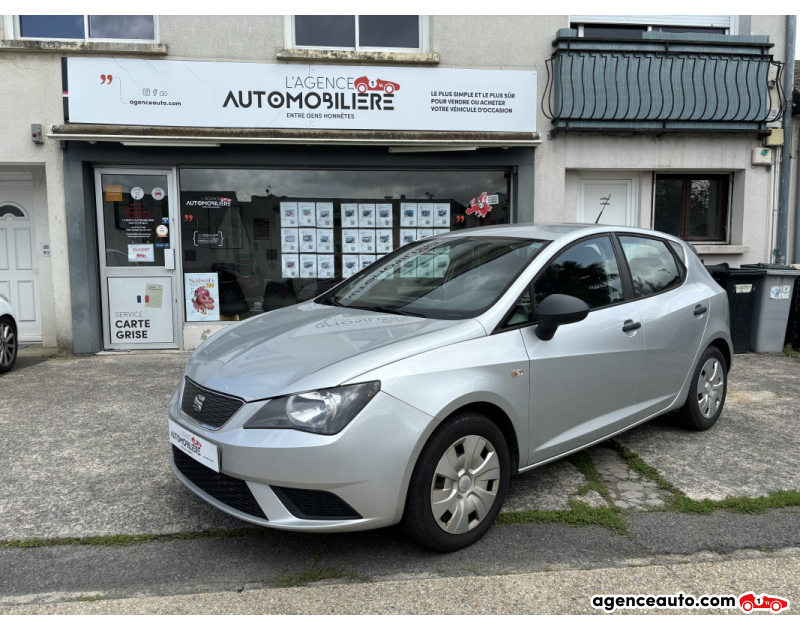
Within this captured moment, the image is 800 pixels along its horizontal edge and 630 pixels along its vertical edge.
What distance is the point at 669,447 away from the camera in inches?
173

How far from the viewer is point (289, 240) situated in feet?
28.2

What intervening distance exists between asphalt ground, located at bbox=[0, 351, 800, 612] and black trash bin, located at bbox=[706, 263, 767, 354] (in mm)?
3138

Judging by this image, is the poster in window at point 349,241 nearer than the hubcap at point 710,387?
No

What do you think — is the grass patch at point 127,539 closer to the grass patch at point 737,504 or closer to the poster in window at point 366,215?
the grass patch at point 737,504

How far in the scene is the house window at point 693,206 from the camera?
9195 mm

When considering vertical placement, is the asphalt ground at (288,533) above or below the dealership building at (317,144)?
below

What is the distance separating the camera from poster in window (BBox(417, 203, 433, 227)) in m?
8.74

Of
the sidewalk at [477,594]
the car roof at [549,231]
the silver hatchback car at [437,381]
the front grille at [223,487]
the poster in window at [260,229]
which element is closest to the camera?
the sidewalk at [477,594]

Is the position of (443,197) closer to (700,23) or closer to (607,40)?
(607,40)

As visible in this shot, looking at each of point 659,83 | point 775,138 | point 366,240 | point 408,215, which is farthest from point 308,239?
point 775,138

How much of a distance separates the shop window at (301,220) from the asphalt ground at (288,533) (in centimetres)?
360

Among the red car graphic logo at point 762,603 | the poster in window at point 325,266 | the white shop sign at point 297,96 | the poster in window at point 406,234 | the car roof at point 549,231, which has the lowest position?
the red car graphic logo at point 762,603

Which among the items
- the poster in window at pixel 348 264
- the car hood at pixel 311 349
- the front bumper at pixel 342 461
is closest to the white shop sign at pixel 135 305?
the poster in window at pixel 348 264

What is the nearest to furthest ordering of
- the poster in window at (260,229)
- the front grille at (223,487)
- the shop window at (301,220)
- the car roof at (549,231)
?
the front grille at (223,487), the car roof at (549,231), the shop window at (301,220), the poster in window at (260,229)
